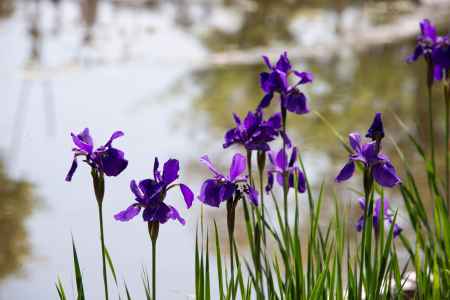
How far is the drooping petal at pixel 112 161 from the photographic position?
1.82 m

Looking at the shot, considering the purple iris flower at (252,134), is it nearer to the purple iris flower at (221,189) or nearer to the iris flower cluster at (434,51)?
the purple iris flower at (221,189)

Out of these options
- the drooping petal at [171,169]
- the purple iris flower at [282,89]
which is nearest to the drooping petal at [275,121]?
the purple iris flower at [282,89]

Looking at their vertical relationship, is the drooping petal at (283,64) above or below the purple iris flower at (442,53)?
below

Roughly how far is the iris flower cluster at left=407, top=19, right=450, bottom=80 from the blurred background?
613mm

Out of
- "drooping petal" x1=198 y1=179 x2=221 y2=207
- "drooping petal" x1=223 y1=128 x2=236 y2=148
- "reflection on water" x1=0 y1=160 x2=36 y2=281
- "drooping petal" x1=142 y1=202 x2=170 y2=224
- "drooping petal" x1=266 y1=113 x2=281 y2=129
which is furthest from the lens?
"reflection on water" x1=0 y1=160 x2=36 y2=281

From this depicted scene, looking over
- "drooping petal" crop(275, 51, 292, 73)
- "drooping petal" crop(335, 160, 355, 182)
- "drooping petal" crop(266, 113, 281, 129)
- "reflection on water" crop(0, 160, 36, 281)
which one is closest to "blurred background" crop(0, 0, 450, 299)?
"reflection on water" crop(0, 160, 36, 281)

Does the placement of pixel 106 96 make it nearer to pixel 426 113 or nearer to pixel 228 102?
pixel 228 102

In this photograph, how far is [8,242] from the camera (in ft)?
14.0

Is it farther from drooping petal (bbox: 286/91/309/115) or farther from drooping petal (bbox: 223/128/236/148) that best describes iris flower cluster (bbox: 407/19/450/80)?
drooping petal (bbox: 223/128/236/148)

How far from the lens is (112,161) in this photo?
5.97 feet

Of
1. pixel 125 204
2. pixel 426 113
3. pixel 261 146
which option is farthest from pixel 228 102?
pixel 261 146

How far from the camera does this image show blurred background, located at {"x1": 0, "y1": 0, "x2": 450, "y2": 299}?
167 inches

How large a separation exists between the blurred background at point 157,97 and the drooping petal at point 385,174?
0.17m

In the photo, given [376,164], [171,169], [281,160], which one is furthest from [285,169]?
[171,169]
